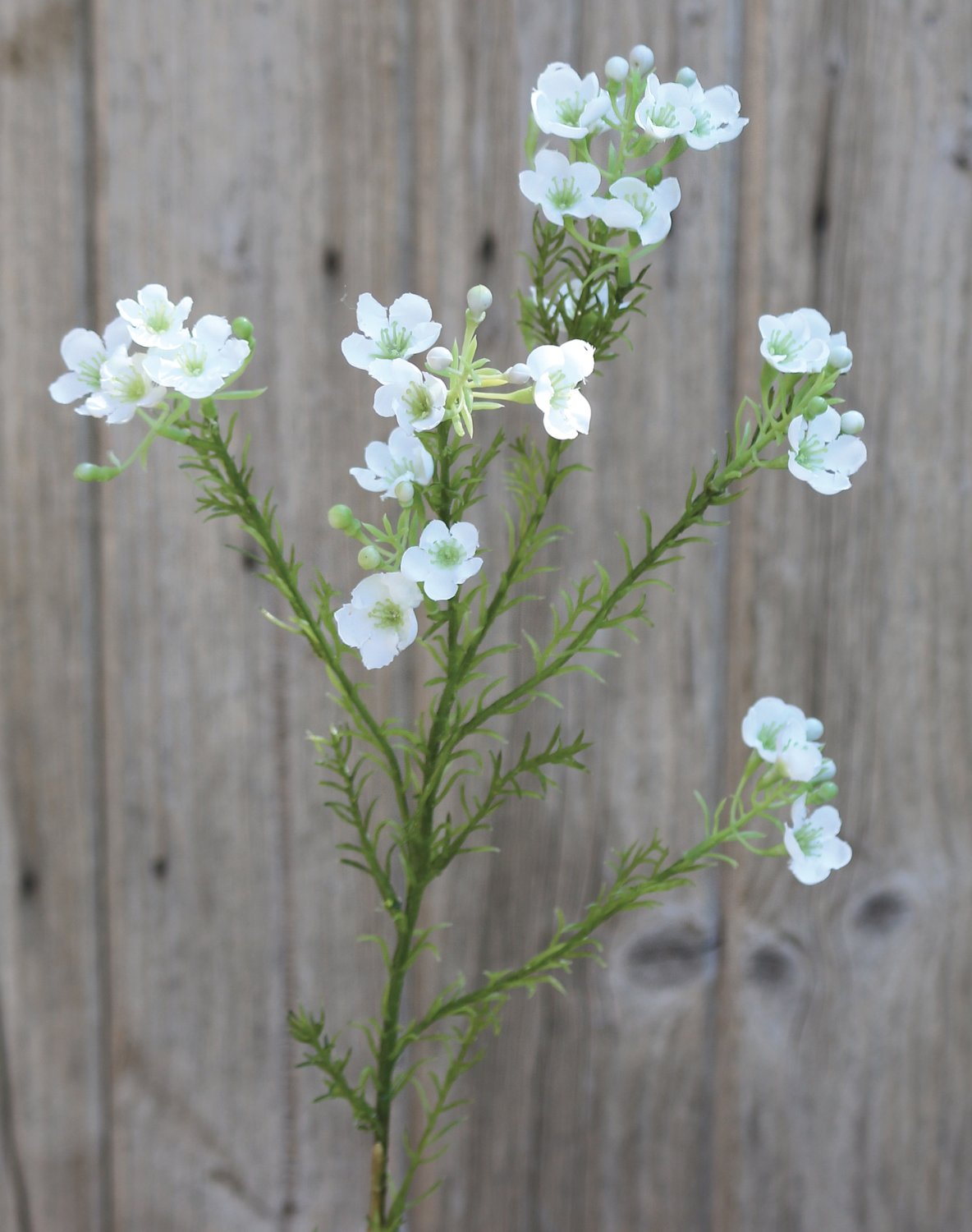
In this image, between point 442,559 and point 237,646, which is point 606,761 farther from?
point 442,559

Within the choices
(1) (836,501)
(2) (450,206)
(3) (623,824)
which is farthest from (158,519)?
(1) (836,501)

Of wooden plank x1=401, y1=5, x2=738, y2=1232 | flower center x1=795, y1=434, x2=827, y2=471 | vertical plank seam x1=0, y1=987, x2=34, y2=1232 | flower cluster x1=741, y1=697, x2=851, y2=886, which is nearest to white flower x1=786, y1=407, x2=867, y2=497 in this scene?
flower center x1=795, y1=434, x2=827, y2=471

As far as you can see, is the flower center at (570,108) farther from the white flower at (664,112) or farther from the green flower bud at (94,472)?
the green flower bud at (94,472)

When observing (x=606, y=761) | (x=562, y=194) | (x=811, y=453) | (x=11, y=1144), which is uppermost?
(x=562, y=194)

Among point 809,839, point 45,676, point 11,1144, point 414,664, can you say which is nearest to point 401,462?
point 809,839

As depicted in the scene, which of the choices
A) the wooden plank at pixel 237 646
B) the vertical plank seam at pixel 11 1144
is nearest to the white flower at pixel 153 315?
the wooden plank at pixel 237 646

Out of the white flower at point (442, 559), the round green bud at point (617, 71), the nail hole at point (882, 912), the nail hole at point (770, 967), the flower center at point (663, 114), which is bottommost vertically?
the nail hole at point (770, 967)
